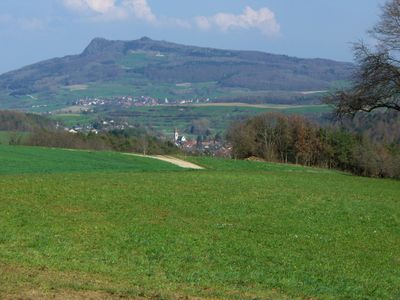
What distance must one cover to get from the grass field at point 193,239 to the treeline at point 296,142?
3450 centimetres

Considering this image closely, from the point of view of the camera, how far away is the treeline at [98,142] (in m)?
67.7

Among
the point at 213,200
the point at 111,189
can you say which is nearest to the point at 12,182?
the point at 111,189

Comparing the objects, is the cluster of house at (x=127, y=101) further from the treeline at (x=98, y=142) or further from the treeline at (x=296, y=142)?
the treeline at (x=296, y=142)

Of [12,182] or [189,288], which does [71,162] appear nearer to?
[12,182]

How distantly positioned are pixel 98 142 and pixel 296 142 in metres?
19.5

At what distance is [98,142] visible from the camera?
7031cm

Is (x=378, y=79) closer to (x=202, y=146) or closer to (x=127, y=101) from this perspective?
(x=202, y=146)

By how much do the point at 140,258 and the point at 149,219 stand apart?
543 centimetres

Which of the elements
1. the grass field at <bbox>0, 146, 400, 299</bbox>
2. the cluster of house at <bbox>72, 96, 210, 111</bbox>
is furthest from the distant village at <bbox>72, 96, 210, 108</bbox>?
the grass field at <bbox>0, 146, 400, 299</bbox>

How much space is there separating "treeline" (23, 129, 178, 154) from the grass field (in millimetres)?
37274

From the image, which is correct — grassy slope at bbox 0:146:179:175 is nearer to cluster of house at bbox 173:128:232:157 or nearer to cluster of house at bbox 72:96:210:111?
cluster of house at bbox 173:128:232:157

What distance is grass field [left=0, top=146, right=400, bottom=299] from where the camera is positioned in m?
11.4

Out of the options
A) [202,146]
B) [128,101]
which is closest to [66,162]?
[202,146]

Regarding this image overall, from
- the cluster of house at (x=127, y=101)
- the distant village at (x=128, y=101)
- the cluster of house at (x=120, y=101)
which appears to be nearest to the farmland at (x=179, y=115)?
the cluster of house at (x=127, y=101)
